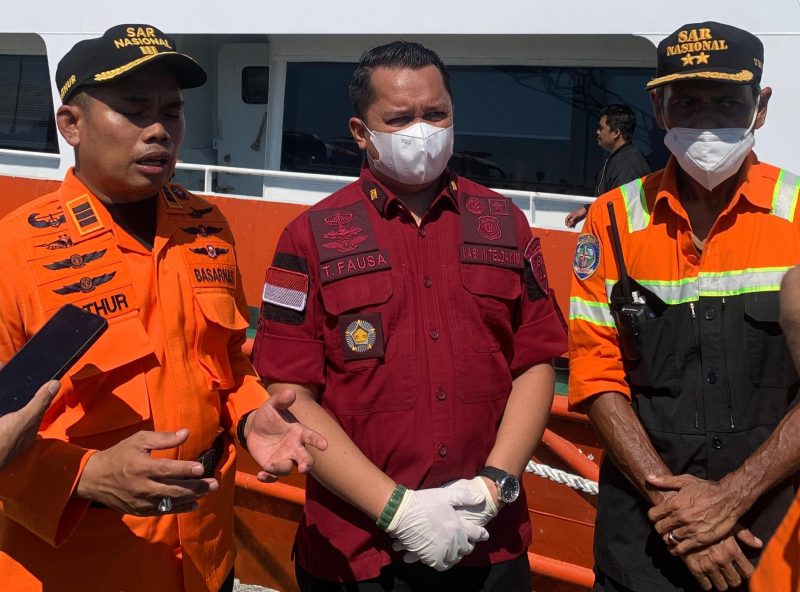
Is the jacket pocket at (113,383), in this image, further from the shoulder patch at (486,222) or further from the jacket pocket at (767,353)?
the jacket pocket at (767,353)

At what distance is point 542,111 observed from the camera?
18.0 feet

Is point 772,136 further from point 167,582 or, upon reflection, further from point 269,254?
point 167,582

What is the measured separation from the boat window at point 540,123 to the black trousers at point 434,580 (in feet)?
11.7

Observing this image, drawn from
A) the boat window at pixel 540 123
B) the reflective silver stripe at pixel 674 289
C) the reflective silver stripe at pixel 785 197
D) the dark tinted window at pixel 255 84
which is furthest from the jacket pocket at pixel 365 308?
the dark tinted window at pixel 255 84

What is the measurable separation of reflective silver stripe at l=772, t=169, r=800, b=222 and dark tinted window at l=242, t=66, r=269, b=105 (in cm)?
556

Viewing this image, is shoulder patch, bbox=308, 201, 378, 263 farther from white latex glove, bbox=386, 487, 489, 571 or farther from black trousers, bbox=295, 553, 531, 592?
black trousers, bbox=295, 553, 531, 592

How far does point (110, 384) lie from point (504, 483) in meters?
0.94

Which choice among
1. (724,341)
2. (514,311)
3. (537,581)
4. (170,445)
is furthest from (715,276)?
(537,581)

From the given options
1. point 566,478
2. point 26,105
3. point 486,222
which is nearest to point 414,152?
point 486,222

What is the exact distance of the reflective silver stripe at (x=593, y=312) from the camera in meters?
2.33

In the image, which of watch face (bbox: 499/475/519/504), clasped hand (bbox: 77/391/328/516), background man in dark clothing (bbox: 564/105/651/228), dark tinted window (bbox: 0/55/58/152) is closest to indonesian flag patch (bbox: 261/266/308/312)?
clasped hand (bbox: 77/391/328/516)

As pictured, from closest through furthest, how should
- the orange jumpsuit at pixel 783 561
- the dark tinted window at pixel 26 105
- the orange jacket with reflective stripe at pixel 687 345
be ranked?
the orange jumpsuit at pixel 783 561 < the orange jacket with reflective stripe at pixel 687 345 < the dark tinted window at pixel 26 105

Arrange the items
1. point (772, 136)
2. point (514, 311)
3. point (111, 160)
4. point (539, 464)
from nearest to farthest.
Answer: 1. point (111, 160)
2. point (514, 311)
3. point (539, 464)
4. point (772, 136)

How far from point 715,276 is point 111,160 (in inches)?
59.0
